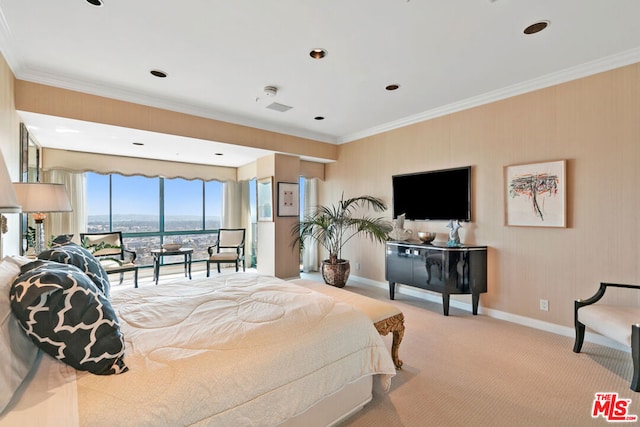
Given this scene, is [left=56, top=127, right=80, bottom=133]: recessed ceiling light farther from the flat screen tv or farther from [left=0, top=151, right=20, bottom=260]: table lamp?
the flat screen tv

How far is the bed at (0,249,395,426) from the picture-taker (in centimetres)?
107

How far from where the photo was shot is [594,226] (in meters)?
2.92

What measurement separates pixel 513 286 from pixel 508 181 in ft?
4.14

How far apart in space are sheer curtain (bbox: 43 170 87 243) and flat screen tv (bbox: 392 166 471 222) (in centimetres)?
543

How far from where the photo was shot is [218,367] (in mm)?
1287

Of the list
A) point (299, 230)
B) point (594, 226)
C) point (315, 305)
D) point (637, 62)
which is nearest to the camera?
point (315, 305)

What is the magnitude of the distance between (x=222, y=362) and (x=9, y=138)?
3168mm

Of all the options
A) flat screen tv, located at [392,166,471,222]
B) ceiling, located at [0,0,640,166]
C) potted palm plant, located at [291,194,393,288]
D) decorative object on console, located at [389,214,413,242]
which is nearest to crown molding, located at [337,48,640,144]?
ceiling, located at [0,0,640,166]

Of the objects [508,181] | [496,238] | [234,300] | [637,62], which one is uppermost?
[637,62]

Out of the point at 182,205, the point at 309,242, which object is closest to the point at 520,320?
the point at 309,242

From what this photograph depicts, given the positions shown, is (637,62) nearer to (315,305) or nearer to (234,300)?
(315,305)

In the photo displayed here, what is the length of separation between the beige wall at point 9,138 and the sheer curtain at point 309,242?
4.41 m

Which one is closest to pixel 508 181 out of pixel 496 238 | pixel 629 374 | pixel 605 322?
pixel 496 238

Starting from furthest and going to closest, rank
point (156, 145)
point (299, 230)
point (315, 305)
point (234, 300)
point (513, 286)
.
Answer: point (299, 230) → point (156, 145) → point (513, 286) → point (234, 300) → point (315, 305)
